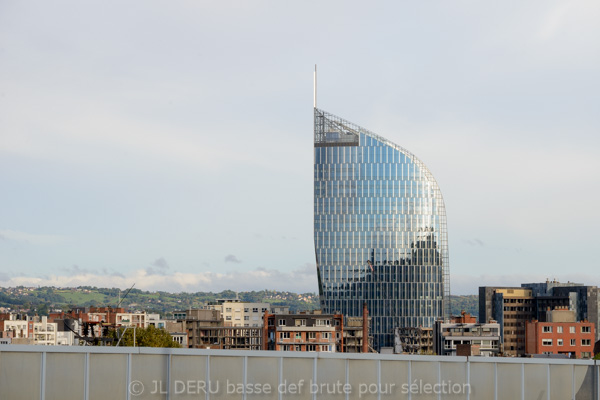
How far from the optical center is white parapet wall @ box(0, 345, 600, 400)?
40.4 m

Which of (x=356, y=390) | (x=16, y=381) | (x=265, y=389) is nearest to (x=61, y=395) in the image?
(x=16, y=381)

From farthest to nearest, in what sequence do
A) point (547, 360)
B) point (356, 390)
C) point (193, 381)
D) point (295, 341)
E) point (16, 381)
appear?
point (295, 341)
point (547, 360)
point (356, 390)
point (193, 381)
point (16, 381)

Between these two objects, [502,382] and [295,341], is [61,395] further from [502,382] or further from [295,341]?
[295,341]

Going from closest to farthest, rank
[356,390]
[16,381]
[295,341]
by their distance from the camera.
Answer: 1. [16,381]
2. [356,390]
3. [295,341]

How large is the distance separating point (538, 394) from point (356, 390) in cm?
978

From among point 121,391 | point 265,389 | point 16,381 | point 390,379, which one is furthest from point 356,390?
point 16,381

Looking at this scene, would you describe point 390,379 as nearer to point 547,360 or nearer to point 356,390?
point 356,390

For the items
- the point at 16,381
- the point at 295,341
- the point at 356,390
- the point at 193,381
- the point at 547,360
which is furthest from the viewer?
the point at 295,341

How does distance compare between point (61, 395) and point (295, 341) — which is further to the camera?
point (295, 341)

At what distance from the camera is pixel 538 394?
49.1 metres

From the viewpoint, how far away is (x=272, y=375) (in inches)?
1750

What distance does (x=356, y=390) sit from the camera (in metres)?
46.2

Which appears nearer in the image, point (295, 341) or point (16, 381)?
point (16, 381)

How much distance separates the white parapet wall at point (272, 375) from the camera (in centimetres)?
4038
